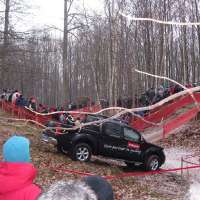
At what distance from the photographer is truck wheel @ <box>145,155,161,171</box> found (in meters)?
16.9

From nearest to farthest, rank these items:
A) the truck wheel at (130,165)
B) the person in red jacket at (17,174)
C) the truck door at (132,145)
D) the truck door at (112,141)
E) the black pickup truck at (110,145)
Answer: the person in red jacket at (17,174) < the black pickup truck at (110,145) < the truck door at (112,141) < the truck door at (132,145) < the truck wheel at (130,165)

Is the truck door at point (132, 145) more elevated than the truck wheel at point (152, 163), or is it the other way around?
the truck door at point (132, 145)

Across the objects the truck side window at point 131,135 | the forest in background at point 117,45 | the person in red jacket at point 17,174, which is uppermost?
the forest in background at point 117,45

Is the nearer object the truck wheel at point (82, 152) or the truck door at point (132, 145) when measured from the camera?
the truck wheel at point (82, 152)

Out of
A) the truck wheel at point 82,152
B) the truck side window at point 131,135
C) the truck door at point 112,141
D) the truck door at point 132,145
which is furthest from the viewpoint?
the truck side window at point 131,135

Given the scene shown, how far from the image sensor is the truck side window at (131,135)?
55.5 feet

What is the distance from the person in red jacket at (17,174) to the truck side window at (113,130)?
534 inches

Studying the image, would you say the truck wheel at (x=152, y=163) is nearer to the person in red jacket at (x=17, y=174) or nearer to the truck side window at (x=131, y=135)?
the truck side window at (x=131, y=135)

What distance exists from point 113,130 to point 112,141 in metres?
0.40

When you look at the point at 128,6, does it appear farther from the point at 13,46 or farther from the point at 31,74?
the point at 13,46

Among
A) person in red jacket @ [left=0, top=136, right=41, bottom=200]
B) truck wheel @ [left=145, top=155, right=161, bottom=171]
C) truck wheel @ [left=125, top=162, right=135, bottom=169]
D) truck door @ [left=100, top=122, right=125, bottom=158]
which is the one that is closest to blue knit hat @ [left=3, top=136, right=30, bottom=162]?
person in red jacket @ [left=0, top=136, right=41, bottom=200]

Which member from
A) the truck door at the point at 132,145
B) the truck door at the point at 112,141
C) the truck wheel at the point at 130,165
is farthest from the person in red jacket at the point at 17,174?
the truck wheel at the point at 130,165

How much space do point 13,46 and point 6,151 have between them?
19831mm

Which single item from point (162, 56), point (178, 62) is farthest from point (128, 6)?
point (178, 62)
